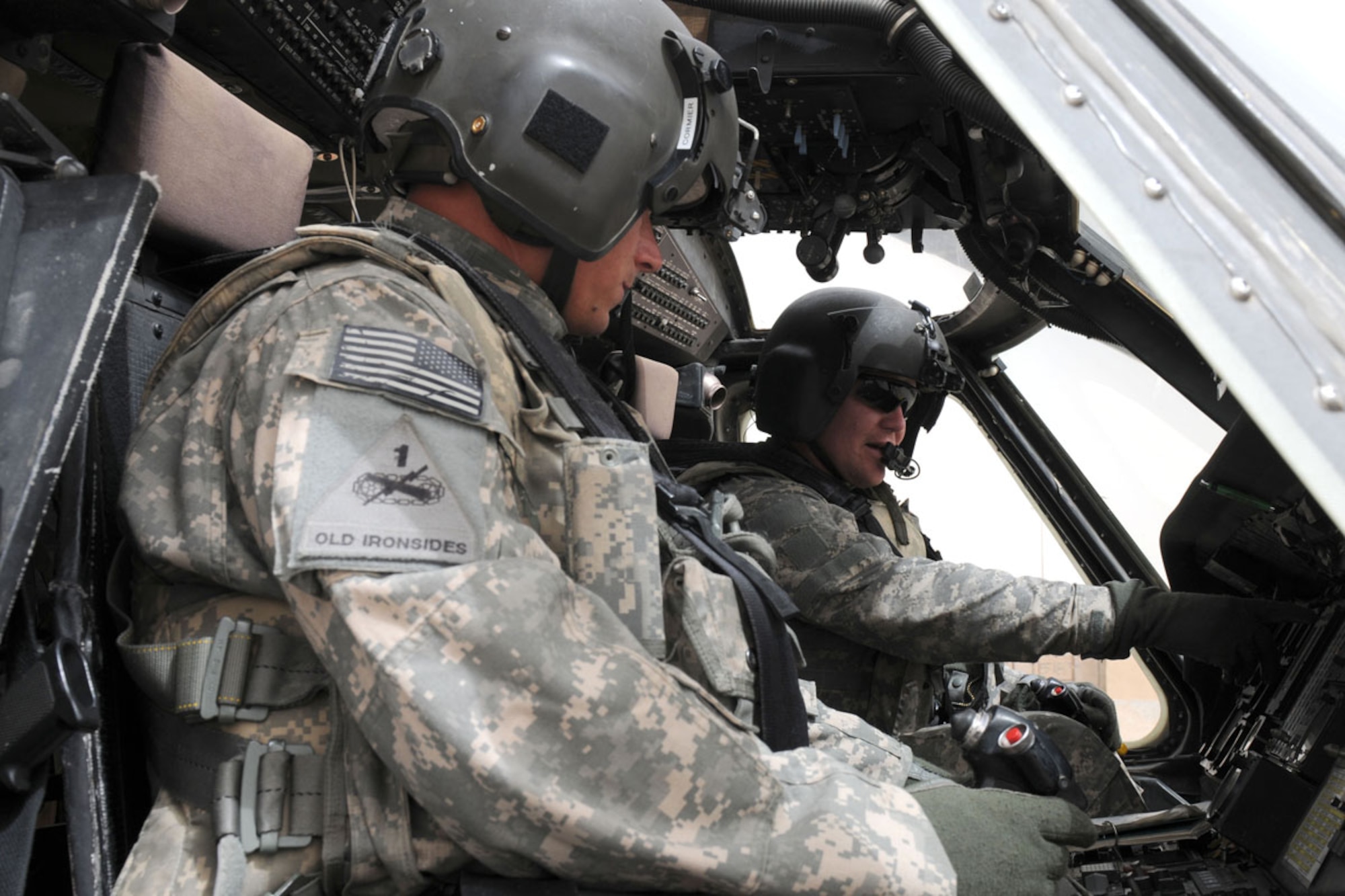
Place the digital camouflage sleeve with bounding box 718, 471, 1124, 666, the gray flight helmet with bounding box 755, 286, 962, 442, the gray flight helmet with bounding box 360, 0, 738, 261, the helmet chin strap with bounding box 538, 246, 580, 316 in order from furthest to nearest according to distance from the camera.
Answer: the gray flight helmet with bounding box 755, 286, 962, 442 → the digital camouflage sleeve with bounding box 718, 471, 1124, 666 → the helmet chin strap with bounding box 538, 246, 580, 316 → the gray flight helmet with bounding box 360, 0, 738, 261

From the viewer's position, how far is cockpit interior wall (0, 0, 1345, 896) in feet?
3.54

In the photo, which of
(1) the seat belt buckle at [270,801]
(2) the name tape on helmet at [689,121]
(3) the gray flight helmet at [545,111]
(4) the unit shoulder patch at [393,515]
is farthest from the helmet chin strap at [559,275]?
(1) the seat belt buckle at [270,801]

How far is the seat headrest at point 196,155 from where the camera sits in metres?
1.44

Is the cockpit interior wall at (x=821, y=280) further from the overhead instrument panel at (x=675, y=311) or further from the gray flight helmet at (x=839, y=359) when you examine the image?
the gray flight helmet at (x=839, y=359)

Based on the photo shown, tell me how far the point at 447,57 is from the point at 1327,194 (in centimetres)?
104

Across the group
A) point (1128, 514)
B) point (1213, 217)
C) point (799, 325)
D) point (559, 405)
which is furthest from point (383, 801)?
point (1128, 514)

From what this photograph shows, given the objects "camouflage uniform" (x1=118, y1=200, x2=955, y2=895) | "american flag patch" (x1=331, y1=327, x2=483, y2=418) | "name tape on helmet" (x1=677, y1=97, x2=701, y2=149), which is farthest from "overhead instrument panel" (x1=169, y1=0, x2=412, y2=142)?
"american flag patch" (x1=331, y1=327, x2=483, y2=418)

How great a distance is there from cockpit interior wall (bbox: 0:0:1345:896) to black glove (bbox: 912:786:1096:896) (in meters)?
0.44

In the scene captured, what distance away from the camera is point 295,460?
1.01 m

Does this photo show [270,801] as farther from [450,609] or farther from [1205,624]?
[1205,624]

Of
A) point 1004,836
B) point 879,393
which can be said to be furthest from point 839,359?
point 1004,836

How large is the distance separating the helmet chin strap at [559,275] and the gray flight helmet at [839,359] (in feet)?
4.35

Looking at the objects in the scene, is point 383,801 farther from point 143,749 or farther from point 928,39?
point 928,39

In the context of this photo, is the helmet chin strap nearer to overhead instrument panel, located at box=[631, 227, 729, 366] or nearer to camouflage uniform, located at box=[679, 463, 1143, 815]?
camouflage uniform, located at box=[679, 463, 1143, 815]
